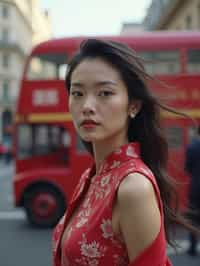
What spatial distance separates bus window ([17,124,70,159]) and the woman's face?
305 inches

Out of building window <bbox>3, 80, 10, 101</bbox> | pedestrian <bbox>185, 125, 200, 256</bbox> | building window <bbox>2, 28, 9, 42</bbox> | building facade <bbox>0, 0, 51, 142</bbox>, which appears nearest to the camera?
pedestrian <bbox>185, 125, 200, 256</bbox>

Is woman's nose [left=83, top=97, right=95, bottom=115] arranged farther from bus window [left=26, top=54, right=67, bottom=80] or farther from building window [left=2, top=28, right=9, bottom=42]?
building window [left=2, top=28, right=9, bottom=42]

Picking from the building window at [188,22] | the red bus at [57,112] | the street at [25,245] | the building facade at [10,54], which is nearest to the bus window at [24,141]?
the red bus at [57,112]

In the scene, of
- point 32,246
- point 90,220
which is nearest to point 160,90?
point 90,220

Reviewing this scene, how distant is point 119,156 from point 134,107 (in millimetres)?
164

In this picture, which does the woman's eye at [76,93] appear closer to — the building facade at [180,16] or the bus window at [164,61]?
the bus window at [164,61]

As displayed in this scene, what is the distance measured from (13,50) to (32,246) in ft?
200

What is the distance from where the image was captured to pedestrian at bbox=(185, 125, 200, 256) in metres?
6.70

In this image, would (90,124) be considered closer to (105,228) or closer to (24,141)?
(105,228)

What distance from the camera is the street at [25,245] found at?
20.8ft

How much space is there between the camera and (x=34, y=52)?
9.26m

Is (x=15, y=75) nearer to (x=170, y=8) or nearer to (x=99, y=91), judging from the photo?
(x=170, y=8)

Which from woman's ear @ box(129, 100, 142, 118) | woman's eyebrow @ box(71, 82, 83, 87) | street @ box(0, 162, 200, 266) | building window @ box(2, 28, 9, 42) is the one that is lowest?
street @ box(0, 162, 200, 266)

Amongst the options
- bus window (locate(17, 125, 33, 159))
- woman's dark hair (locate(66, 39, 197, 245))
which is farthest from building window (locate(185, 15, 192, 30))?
woman's dark hair (locate(66, 39, 197, 245))
